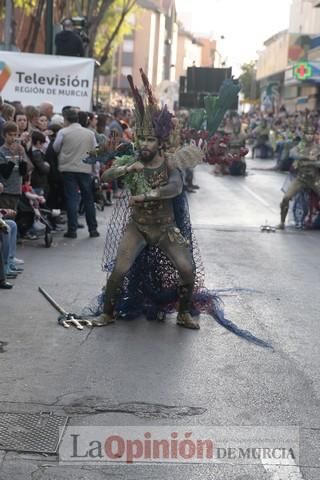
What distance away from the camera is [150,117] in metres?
7.23

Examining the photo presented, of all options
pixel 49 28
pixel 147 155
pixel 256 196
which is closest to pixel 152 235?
pixel 147 155

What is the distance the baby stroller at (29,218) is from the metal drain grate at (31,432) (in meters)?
6.42

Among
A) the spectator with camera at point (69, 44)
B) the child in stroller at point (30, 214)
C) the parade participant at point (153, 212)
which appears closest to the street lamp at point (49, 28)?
the spectator with camera at point (69, 44)

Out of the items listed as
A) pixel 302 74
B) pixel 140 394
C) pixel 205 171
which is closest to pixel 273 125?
pixel 205 171

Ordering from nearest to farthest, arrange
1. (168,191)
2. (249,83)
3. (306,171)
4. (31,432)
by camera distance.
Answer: (31,432), (168,191), (306,171), (249,83)

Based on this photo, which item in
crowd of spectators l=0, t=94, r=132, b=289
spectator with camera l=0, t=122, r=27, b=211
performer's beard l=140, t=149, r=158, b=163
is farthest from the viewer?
crowd of spectators l=0, t=94, r=132, b=289

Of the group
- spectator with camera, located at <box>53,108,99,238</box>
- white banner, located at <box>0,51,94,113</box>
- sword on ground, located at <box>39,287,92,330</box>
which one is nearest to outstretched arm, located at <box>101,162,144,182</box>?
sword on ground, located at <box>39,287,92,330</box>

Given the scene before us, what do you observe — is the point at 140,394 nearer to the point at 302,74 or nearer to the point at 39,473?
the point at 39,473

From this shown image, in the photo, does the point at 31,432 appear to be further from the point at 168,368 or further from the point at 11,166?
the point at 11,166

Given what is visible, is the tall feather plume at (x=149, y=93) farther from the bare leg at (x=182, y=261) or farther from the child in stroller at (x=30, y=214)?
the child in stroller at (x=30, y=214)

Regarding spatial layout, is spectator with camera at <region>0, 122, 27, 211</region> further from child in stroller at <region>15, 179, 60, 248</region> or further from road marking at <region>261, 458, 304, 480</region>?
road marking at <region>261, 458, 304, 480</region>

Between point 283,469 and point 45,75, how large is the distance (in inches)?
468

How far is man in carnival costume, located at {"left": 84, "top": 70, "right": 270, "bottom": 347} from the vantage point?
287 inches

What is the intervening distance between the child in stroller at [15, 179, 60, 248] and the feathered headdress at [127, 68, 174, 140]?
4.41 m
